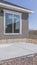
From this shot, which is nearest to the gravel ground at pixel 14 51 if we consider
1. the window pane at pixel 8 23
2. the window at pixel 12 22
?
the window pane at pixel 8 23

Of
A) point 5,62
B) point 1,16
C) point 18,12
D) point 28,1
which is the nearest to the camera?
point 5,62

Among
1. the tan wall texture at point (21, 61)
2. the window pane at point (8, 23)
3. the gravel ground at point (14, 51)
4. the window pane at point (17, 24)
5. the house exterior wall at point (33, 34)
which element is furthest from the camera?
the house exterior wall at point (33, 34)

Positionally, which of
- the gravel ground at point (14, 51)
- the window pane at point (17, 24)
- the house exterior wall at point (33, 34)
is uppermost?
the window pane at point (17, 24)

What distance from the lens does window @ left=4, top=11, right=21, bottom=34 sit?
33.4 ft

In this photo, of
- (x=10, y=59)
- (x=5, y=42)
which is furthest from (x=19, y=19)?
(x=10, y=59)

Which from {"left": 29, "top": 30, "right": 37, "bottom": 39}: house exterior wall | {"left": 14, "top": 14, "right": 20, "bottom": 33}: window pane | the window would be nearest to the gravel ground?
the window

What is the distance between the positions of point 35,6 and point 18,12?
17.8 ft

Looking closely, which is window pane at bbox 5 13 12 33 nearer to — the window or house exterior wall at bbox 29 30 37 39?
the window

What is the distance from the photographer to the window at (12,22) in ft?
33.4

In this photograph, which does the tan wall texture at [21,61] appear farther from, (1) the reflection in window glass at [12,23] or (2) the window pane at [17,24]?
(2) the window pane at [17,24]

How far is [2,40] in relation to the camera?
985 centimetres

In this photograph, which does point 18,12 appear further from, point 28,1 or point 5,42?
point 28,1

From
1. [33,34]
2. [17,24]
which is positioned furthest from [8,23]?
[33,34]

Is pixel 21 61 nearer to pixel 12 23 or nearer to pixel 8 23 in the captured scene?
pixel 8 23
